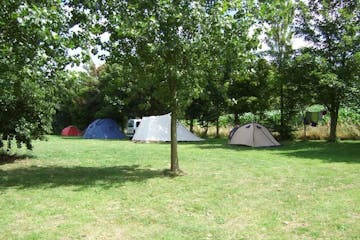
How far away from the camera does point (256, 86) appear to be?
2459 centimetres

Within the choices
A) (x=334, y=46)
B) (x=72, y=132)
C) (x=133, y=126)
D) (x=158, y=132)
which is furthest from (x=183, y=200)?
(x=72, y=132)

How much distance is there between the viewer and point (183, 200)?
7.45 meters

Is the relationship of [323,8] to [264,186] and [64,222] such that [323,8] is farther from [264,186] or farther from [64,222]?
[64,222]

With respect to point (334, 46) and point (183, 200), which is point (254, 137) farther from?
point (183, 200)

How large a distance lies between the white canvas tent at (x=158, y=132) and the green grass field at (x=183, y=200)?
11.3 meters

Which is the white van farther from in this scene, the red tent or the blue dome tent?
the red tent

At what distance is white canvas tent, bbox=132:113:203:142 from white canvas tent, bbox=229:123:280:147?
16.2ft

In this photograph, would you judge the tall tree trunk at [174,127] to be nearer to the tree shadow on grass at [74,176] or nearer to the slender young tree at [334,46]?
the tree shadow on grass at [74,176]

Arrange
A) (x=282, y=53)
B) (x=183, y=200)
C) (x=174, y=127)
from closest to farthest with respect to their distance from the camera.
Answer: (x=183, y=200)
(x=174, y=127)
(x=282, y=53)

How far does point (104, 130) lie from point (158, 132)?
719 cm

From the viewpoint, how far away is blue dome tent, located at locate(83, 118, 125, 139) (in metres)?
29.6

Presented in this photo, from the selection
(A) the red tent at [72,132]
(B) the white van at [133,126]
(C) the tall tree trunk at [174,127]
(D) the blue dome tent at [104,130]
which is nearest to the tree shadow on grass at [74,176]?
(C) the tall tree trunk at [174,127]

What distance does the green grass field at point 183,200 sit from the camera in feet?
18.4

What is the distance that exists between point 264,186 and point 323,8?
1397cm
